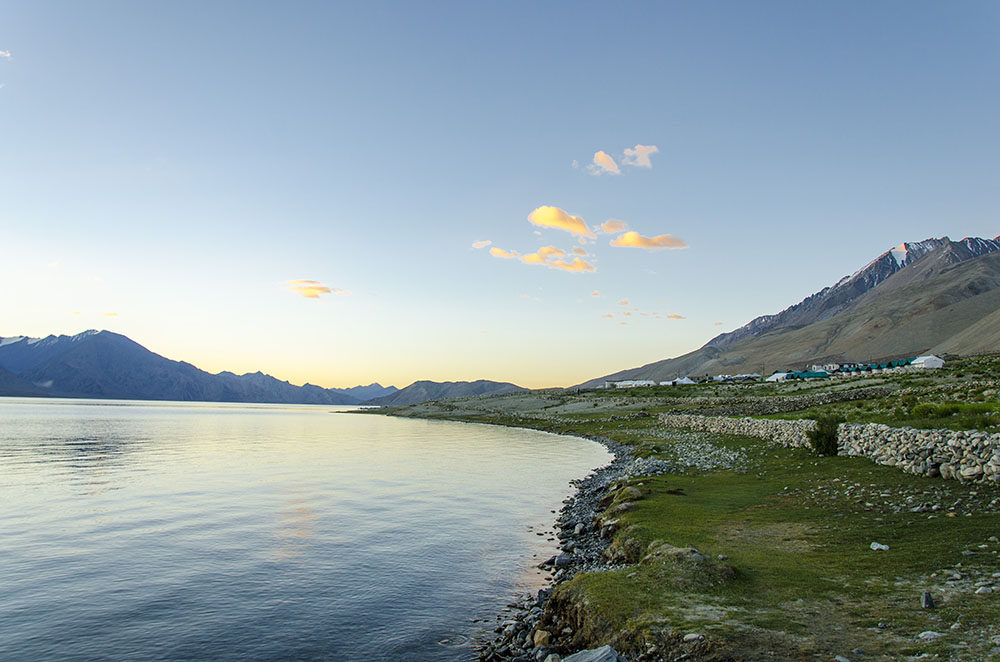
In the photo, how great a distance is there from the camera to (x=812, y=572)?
1488 centimetres

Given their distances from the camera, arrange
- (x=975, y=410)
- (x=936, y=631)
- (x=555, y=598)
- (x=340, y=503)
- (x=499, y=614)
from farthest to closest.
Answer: (x=340, y=503)
(x=975, y=410)
(x=499, y=614)
(x=555, y=598)
(x=936, y=631)

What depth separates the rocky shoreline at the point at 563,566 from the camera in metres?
14.4

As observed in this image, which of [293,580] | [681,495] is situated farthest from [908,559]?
[293,580]

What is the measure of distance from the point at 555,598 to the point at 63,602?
16278 millimetres

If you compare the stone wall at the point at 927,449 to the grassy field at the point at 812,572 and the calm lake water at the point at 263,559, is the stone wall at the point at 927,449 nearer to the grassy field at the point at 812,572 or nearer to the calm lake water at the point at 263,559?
the grassy field at the point at 812,572

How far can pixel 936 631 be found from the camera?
1045 centimetres

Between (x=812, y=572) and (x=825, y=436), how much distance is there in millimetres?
22174

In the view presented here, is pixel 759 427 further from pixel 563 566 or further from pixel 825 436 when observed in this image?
pixel 563 566

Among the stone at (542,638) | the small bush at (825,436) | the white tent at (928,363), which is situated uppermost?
the white tent at (928,363)

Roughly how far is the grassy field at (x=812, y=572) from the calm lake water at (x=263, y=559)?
5071 mm

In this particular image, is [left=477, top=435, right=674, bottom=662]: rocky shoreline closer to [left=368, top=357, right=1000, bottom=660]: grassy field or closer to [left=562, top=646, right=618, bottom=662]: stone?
[left=562, top=646, right=618, bottom=662]: stone

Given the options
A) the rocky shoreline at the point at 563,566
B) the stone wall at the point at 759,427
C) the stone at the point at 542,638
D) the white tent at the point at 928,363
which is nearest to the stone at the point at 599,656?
the rocky shoreline at the point at 563,566

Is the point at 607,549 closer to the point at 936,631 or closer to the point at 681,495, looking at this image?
the point at 681,495

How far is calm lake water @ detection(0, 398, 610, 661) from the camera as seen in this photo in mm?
16266
